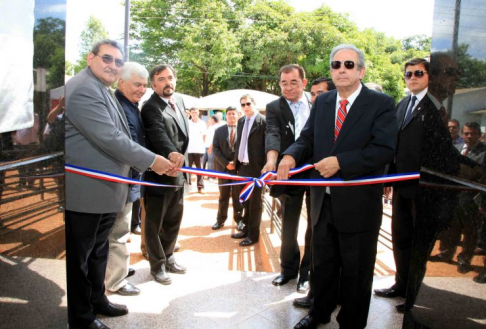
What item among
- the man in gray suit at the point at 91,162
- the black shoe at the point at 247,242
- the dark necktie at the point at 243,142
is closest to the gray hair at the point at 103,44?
the man in gray suit at the point at 91,162

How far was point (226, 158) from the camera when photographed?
686cm

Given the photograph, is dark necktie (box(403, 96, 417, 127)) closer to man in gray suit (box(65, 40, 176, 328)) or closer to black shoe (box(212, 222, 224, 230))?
man in gray suit (box(65, 40, 176, 328))

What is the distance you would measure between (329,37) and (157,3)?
41.5 ft

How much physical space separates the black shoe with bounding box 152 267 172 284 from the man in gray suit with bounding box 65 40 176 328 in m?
0.97

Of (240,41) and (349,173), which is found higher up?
(240,41)

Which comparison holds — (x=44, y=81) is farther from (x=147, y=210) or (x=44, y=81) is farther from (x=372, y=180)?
(x=372, y=180)

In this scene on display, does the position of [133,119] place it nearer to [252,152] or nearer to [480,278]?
[252,152]

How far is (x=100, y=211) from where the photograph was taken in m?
2.73

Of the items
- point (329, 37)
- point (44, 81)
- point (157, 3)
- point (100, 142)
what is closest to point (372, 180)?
point (100, 142)

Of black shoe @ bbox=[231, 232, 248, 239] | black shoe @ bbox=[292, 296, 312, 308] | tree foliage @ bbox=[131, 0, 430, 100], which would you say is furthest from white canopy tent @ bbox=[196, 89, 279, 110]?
black shoe @ bbox=[292, 296, 312, 308]

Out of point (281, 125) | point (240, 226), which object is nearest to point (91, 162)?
point (281, 125)

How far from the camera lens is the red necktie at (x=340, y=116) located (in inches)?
109

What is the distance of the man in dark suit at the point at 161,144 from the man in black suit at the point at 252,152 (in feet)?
5.50

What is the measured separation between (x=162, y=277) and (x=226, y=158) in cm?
326
